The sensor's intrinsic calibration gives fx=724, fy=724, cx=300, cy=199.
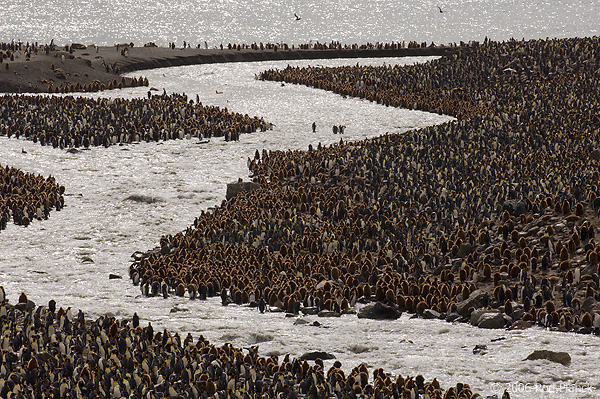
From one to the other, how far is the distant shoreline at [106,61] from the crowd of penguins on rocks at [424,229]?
17.5 m

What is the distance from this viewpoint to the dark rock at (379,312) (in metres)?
13.1

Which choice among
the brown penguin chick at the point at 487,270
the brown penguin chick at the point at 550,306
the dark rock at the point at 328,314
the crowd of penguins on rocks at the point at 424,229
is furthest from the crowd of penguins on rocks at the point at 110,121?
the brown penguin chick at the point at 550,306

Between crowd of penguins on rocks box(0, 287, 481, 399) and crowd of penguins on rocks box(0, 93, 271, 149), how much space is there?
1839 cm

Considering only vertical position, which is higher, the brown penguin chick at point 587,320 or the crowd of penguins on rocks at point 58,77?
the crowd of penguins on rocks at point 58,77

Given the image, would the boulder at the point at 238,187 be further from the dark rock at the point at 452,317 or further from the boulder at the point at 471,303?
the dark rock at the point at 452,317

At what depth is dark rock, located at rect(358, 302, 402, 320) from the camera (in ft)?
42.8

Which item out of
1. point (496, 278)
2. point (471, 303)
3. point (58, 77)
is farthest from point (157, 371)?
point (58, 77)

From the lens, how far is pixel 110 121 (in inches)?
1211

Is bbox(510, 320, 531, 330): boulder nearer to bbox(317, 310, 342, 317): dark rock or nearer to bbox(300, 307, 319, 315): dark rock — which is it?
bbox(317, 310, 342, 317): dark rock

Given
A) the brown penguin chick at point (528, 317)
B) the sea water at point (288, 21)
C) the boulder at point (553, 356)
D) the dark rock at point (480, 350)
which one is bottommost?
the dark rock at point (480, 350)

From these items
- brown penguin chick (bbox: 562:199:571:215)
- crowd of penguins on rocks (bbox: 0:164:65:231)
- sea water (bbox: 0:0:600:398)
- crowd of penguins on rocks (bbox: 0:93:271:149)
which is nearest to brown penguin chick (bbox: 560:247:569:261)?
brown penguin chick (bbox: 562:199:571:215)

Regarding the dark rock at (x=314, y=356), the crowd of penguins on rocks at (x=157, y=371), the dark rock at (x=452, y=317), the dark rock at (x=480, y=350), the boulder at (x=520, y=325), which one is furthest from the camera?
the dark rock at (x=452, y=317)

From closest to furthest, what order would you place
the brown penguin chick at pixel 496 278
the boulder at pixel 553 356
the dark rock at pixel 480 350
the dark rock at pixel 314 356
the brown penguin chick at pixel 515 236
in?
the boulder at pixel 553 356
the dark rock at pixel 480 350
the dark rock at pixel 314 356
the brown penguin chick at pixel 496 278
the brown penguin chick at pixel 515 236

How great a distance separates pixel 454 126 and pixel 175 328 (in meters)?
17.4
